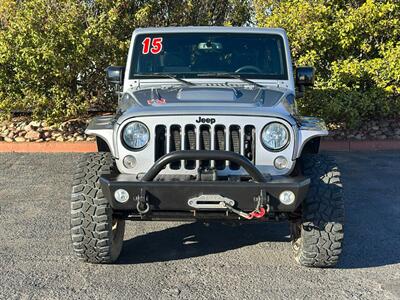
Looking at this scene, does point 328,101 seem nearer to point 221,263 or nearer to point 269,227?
point 269,227

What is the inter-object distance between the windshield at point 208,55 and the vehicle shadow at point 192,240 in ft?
4.71

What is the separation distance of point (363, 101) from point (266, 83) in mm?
4604

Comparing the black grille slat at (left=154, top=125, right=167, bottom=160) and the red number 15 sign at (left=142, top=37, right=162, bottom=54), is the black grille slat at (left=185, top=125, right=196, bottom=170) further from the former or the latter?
the red number 15 sign at (left=142, top=37, right=162, bottom=54)

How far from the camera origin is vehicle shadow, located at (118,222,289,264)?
4.24 metres

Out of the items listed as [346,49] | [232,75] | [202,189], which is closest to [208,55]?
[232,75]

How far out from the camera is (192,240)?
4609 mm

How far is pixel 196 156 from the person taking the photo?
3332mm

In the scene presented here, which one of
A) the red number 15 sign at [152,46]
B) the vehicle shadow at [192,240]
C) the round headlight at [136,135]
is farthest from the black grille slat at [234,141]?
the red number 15 sign at [152,46]

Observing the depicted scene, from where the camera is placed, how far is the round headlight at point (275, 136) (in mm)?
3604

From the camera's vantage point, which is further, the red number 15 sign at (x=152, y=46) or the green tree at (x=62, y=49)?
the green tree at (x=62, y=49)

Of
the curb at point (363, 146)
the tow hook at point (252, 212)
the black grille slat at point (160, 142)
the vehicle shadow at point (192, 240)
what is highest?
the black grille slat at point (160, 142)

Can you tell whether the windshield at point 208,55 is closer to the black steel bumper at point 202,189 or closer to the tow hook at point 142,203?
the black steel bumper at point 202,189

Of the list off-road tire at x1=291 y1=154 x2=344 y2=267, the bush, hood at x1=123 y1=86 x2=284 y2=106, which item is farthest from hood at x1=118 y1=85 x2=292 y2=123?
the bush

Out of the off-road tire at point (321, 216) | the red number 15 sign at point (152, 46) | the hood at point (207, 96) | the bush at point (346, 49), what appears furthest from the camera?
the bush at point (346, 49)
